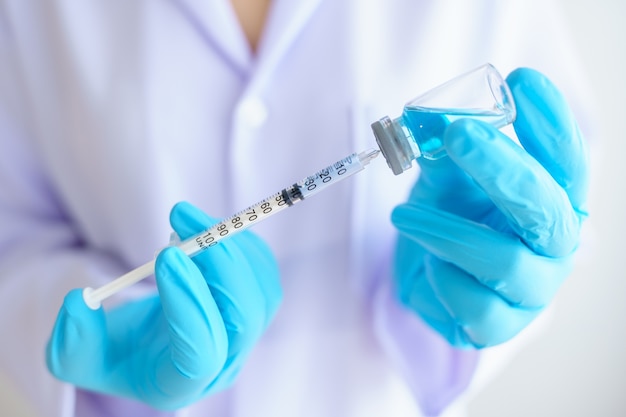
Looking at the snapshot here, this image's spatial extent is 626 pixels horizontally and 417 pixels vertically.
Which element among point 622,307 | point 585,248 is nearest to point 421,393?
point 585,248

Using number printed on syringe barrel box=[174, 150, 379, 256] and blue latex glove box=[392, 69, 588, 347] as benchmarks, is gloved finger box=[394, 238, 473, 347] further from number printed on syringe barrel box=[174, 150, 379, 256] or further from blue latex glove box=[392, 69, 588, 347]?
number printed on syringe barrel box=[174, 150, 379, 256]

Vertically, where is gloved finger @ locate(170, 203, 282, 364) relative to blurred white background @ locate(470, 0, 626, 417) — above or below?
above

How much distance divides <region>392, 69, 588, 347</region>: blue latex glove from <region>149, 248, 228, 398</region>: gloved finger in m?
0.23

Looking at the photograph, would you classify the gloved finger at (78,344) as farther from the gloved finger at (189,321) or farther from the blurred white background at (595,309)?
the blurred white background at (595,309)

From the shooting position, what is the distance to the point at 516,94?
503 mm

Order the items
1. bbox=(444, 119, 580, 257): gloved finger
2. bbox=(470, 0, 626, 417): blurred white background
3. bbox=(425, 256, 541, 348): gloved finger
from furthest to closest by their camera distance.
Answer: bbox=(470, 0, 626, 417): blurred white background, bbox=(425, 256, 541, 348): gloved finger, bbox=(444, 119, 580, 257): gloved finger

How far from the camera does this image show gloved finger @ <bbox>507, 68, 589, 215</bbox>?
1.61 feet

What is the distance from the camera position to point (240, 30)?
64cm

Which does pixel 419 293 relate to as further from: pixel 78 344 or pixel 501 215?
pixel 78 344

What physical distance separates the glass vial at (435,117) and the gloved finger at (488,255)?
8 cm

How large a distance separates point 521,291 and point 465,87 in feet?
0.73

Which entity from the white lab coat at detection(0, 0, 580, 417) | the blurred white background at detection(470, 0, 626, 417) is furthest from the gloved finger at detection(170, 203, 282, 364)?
the blurred white background at detection(470, 0, 626, 417)

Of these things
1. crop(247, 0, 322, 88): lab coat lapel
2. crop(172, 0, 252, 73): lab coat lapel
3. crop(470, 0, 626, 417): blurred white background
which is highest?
crop(172, 0, 252, 73): lab coat lapel

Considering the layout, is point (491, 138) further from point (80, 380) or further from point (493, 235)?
point (80, 380)
